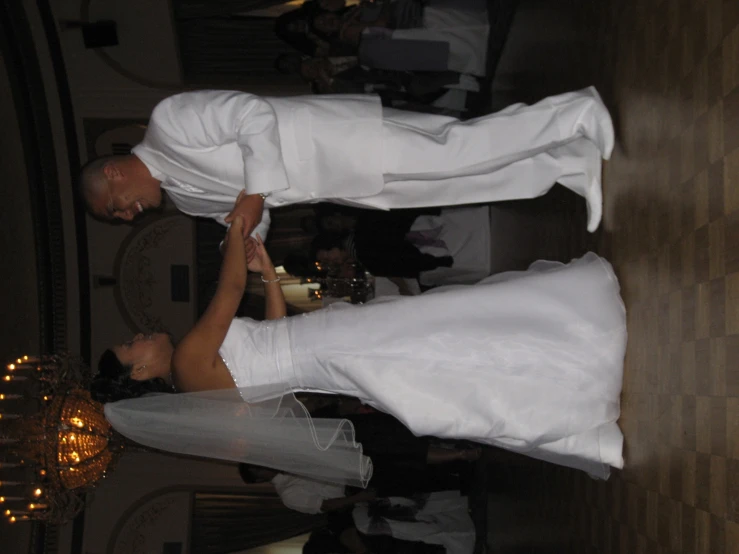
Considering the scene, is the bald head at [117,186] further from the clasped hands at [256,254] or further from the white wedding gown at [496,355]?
the white wedding gown at [496,355]

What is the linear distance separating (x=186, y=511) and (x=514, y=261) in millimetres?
5407

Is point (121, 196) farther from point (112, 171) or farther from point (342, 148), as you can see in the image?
point (342, 148)

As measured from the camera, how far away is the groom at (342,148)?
2986mm

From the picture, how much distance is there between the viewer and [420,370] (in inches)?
111

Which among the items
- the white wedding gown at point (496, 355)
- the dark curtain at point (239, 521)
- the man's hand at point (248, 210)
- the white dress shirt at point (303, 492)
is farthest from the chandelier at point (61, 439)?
the dark curtain at point (239, 521)

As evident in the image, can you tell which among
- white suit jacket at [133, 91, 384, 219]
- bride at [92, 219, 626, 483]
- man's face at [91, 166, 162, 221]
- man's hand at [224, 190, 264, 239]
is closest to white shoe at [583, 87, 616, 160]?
bride at [92, 219, 626, 483]

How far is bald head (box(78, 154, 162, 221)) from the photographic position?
3.02 metres

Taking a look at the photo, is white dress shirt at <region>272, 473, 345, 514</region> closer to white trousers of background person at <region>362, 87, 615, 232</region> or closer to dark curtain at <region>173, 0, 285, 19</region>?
white trousers of background person at <region>362, 87, 615, 232</region>

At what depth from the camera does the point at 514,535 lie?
17.1ft

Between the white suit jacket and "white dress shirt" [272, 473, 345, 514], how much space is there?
430cm

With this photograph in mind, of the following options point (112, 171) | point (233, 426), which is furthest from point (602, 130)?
point (112, 171)

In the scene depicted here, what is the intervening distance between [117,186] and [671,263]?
230cm

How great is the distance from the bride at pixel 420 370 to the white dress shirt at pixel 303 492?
3974mm

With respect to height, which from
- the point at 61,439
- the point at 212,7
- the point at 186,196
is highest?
the point at 212,7
